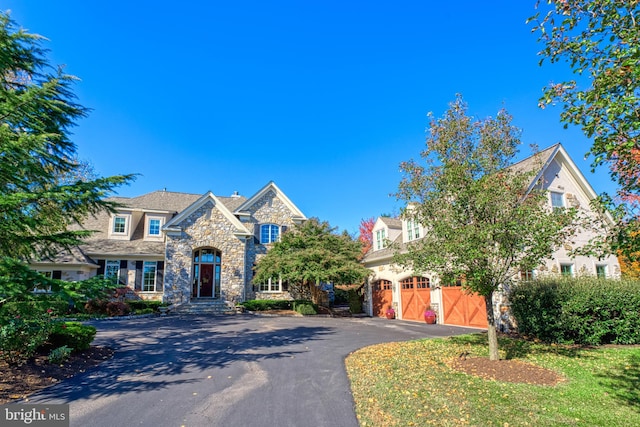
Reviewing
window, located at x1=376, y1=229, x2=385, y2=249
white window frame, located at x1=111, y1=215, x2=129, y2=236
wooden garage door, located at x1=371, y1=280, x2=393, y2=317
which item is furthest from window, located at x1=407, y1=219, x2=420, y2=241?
white window frame, located at x1=111, y1=215, x2=129, y2=236

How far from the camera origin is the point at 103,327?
1393cm

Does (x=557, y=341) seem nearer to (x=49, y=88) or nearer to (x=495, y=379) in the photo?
(x=495, y=379)

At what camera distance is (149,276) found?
22094 millimetres

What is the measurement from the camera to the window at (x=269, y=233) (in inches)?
976

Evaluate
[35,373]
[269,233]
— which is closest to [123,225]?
[269,233]

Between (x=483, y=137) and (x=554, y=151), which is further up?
(x=554, y=151)

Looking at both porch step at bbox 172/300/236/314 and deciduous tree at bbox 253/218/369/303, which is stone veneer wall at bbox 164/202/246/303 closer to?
porch step at bbox 172/300/236/314

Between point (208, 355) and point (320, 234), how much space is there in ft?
44.5

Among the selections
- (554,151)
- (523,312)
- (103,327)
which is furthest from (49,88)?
(554,151)

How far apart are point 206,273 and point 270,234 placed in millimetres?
5235

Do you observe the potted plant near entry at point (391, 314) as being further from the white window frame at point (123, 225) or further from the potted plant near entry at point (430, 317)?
the white window frame at point (123, 225)

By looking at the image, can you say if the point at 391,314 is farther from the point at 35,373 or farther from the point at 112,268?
the point at 112,268

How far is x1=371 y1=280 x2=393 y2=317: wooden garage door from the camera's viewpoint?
20.7 metres

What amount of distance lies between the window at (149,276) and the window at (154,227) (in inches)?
102
